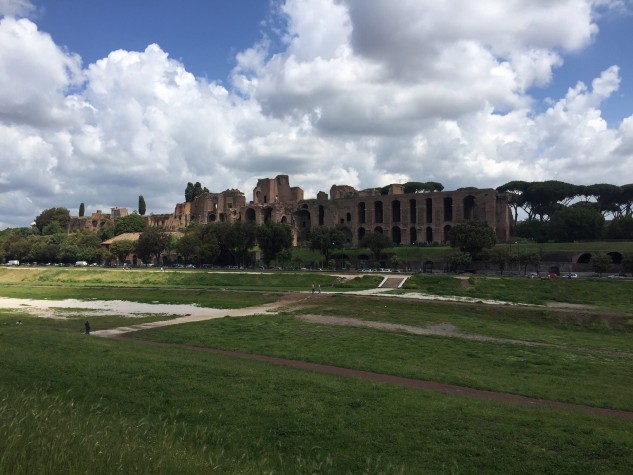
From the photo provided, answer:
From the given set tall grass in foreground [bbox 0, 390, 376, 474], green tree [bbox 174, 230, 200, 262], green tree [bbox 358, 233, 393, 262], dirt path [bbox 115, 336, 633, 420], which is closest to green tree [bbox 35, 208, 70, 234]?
green tree [bbox 174, 230, 200, 262]

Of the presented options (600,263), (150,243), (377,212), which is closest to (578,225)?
(600,263)

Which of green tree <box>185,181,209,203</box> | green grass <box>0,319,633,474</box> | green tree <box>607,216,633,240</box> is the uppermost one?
green tree <box>185,181,209,203</box>

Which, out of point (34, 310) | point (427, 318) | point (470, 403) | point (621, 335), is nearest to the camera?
point (470, 403)

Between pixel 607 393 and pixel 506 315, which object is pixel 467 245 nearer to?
pixel 506 315

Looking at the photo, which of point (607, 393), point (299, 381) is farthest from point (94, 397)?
point (607, 393)

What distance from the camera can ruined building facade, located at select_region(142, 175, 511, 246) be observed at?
281ft

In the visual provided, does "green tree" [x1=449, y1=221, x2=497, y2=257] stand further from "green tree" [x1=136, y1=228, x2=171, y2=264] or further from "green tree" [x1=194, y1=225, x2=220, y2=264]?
"green tree" [x1=136, y1=228, x2=171, y2=264]

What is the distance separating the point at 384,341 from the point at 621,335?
13287 millimetres

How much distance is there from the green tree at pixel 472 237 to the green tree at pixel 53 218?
114949mm

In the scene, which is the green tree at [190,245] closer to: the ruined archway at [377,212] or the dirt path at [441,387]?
the ruined archway at [377,212]

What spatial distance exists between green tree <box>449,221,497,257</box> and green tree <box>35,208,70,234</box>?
114949mm

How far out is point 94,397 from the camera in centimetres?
1019

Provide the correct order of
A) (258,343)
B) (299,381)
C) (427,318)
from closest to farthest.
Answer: (299,381) → (258,343) → (427,318)

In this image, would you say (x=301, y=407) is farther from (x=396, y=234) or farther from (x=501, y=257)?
(x=396, y=234)
